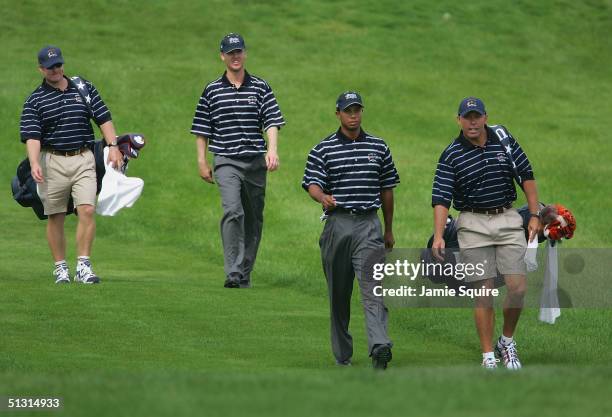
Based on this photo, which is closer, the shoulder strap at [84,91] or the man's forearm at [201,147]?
the shoulder strap at [84,91]

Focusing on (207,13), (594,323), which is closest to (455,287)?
(594,323)

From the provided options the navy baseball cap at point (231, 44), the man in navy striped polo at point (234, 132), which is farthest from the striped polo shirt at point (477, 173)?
the navy baseball cap at point (231, 44)

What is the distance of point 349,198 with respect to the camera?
11.4m

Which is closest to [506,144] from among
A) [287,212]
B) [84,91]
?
[84,91]

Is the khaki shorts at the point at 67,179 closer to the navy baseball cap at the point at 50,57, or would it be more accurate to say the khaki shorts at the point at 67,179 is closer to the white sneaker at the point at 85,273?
the white sneaker at the point at 85,273

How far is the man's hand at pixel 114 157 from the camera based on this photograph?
15.2 metres

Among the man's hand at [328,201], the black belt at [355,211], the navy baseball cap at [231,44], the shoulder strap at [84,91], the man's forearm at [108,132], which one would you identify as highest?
the navy baseball cap at [231,44]

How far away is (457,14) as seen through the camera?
40844mm

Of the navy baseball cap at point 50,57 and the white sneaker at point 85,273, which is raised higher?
the navy baseball cap at point 50,57

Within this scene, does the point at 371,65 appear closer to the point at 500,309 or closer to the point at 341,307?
the point at 500,309

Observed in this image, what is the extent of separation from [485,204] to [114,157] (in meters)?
5.01

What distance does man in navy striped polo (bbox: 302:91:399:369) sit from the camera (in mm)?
11406

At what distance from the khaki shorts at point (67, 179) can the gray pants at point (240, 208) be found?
1.38m

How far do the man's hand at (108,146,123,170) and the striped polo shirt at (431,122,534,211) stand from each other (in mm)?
4711
